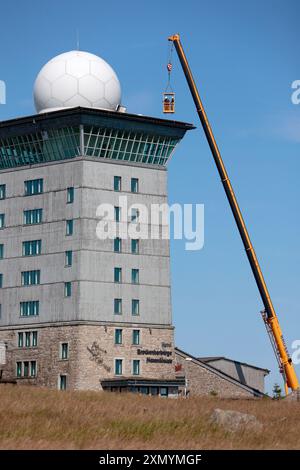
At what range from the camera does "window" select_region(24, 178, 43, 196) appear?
102875mm

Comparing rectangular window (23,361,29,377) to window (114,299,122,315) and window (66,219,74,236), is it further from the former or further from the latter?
window (66,219,74,236)

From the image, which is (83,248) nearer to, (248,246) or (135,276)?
(135,276)

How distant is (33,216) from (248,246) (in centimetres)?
2179

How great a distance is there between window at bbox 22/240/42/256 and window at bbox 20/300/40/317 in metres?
4.78

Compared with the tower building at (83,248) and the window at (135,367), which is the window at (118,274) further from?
the window at (135,367)

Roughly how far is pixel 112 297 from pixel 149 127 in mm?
17736

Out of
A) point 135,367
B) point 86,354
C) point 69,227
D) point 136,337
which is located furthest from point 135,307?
point 69,227

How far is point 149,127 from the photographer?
104 m

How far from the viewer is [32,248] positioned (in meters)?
102

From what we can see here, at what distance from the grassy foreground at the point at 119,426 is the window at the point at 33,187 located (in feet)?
158

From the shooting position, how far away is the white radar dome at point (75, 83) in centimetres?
9981

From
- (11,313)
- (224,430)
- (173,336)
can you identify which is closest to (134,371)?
(173,336)

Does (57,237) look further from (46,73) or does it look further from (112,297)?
(46,73)

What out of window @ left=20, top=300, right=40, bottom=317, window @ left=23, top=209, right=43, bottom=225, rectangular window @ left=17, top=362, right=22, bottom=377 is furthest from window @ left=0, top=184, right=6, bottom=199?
rectangular window @ left=17, top=362, right=22, bottom=377
